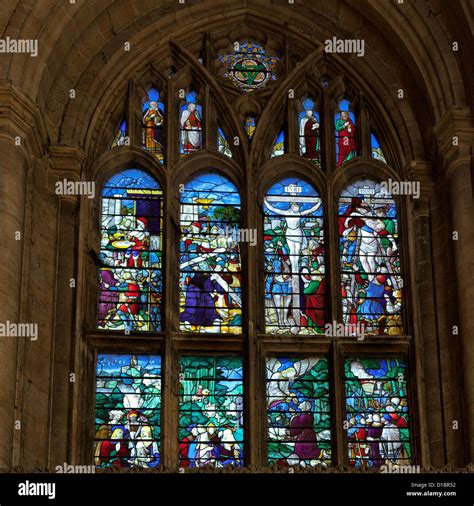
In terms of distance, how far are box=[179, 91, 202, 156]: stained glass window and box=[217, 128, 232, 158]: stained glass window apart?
27cm

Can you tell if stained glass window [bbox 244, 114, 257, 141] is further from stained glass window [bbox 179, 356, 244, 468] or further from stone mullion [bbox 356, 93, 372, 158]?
stained glass window [bbox 179, 356, 244, 468]

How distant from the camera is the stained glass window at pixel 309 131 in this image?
2159 cm

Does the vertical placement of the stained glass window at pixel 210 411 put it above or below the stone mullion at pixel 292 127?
below

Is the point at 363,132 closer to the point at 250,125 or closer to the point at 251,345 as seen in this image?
the point at 250,125

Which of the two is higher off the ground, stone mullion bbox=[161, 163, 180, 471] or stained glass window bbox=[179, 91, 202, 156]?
stained glass window bbox=[179, 91, 202, 156]

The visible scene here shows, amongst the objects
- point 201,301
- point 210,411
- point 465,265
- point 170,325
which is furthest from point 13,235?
point 465,265

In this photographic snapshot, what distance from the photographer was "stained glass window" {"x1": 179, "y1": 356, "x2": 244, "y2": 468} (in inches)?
763

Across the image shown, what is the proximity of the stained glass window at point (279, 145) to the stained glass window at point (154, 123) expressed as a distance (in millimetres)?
1602

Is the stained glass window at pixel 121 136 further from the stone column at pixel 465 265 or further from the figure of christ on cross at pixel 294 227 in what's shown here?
the stone column at pixel 465 265

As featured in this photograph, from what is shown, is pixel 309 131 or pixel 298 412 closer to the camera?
pixel 298 412

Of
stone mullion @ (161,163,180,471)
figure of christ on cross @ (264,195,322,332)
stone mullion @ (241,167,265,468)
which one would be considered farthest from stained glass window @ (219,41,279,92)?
figure of christ on cross @ (264,195,322,332)

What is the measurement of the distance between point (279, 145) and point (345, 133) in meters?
0.98

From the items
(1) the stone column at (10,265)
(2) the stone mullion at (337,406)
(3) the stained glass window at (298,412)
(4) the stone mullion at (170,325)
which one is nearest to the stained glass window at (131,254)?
(4) the stone mullion at (170,325)

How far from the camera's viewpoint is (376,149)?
21.7 meters
